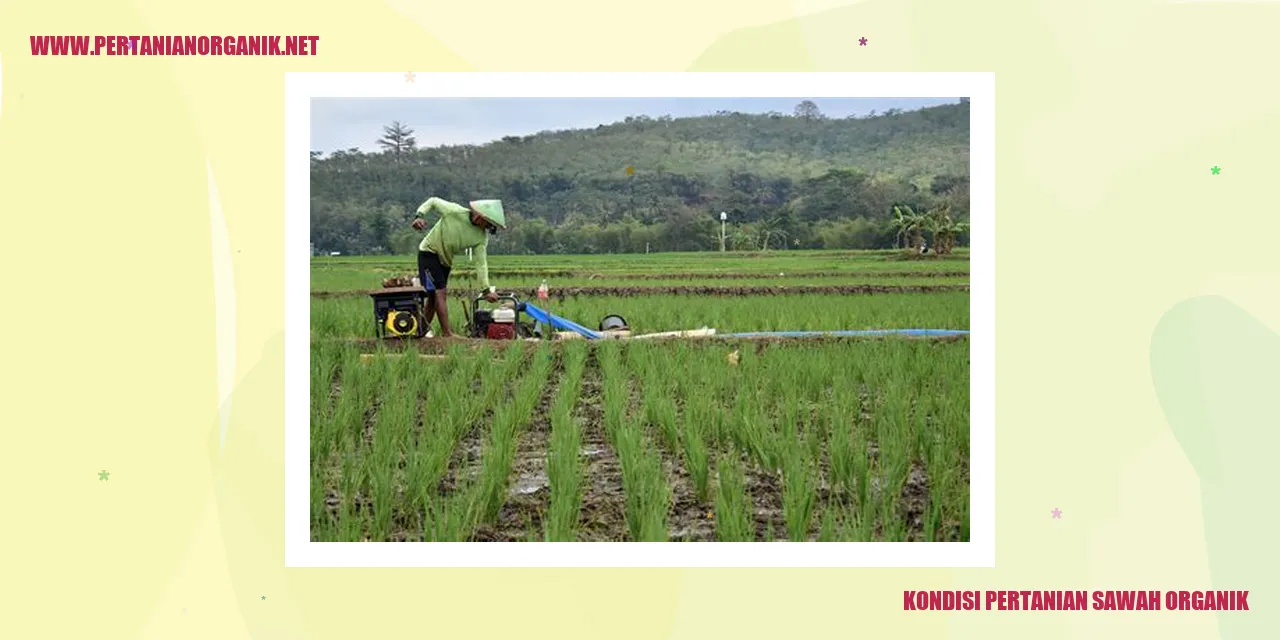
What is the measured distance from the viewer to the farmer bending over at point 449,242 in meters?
4.84

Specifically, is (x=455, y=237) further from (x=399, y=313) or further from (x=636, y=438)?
(x=636, y=438)

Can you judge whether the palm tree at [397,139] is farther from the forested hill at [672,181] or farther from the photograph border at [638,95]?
the photograph border at [638,95]

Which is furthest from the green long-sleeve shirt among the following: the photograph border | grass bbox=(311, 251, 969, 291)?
grass bbox=(311, 251, 969, 291)

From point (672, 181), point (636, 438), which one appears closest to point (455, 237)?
point (636, 438)

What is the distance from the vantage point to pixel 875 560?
2740 millimetres

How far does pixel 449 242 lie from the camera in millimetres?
5105

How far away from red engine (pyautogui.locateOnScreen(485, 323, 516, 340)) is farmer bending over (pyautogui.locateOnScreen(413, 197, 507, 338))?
0.18 metres

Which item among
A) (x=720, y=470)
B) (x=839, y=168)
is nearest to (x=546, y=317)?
(x=720, y=470)

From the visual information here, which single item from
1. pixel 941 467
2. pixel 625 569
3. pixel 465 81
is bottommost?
pixel 625 569

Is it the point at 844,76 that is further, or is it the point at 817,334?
the point at 817,334

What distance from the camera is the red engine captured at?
5.39 metres

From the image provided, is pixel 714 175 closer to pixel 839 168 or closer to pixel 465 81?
pixel 839 168

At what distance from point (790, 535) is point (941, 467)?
668 mm

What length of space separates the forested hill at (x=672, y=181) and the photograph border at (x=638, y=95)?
0.19 metres
